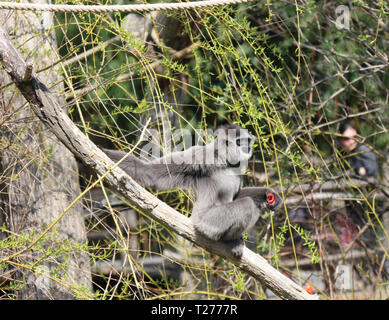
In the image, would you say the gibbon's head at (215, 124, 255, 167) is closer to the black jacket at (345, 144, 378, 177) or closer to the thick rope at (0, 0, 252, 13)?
the thick rope at (0, 0, 252, 13)

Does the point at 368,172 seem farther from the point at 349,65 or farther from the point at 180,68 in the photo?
the point at 180,68

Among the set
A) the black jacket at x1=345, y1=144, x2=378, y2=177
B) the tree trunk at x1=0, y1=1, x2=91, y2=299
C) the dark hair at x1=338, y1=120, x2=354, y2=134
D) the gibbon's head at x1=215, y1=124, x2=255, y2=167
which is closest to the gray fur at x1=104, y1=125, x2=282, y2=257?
the gibbon's head at x1=215, y1=124, x2=255, y2=167

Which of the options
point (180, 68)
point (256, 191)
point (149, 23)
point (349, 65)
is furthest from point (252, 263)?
point (349, 65)

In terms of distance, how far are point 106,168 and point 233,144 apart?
3.50 ft

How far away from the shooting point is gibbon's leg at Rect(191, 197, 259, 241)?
2.98 m

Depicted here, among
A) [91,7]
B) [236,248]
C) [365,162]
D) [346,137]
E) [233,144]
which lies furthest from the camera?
[365,162]

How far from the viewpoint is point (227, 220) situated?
302cm

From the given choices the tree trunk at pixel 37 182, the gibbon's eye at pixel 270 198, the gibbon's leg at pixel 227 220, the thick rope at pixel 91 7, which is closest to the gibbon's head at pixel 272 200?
the gibbon's eye at pixel 270 198

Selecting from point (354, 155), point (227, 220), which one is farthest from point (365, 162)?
point (227, 220)

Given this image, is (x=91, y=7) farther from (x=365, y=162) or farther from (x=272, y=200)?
(x=365, y=162)

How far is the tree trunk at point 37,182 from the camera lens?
140 inches

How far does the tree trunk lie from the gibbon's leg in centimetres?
107

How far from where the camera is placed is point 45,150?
358cm

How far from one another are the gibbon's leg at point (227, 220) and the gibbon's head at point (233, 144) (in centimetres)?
34
